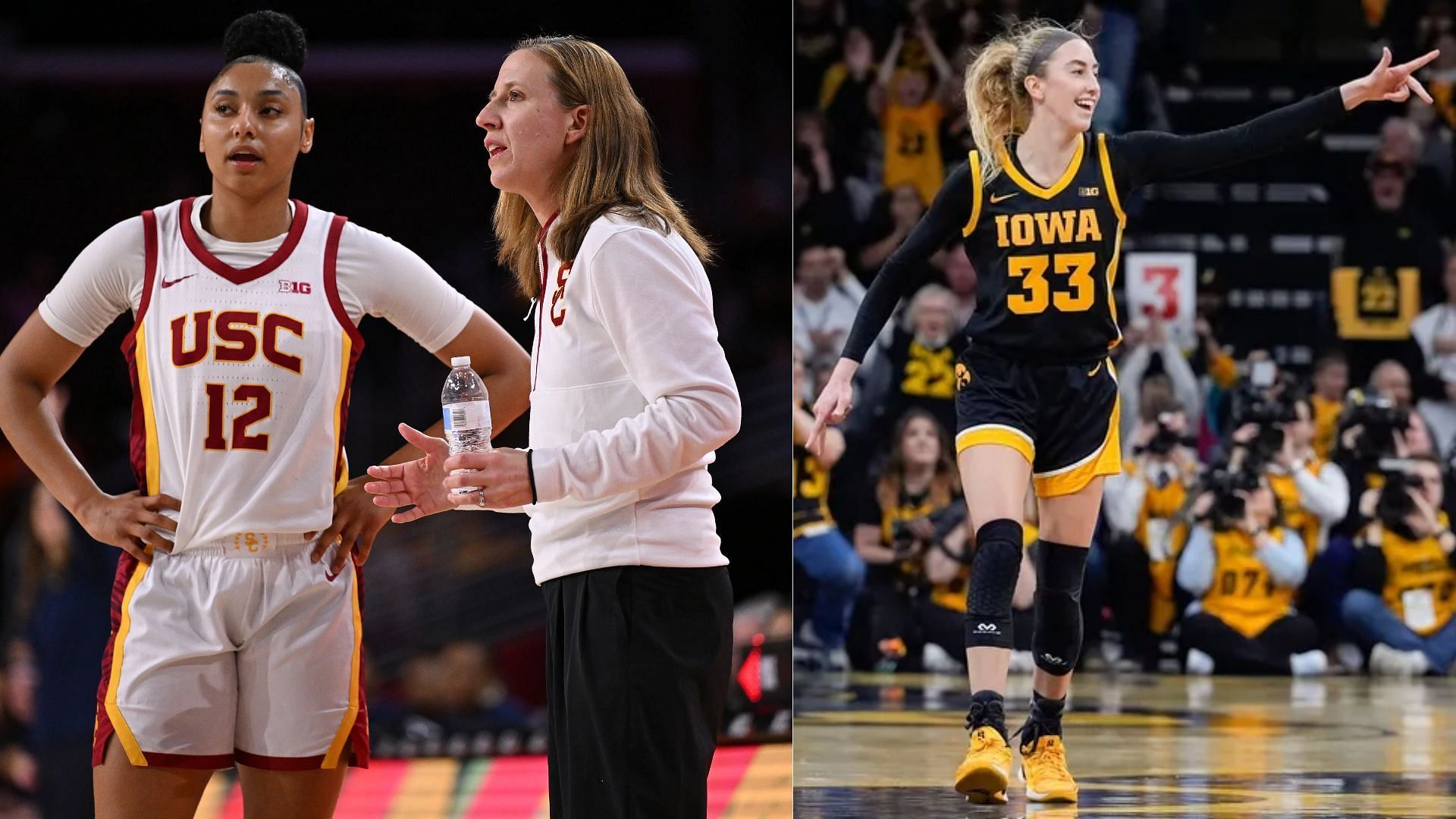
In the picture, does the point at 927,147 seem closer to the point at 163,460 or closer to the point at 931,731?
the point at 931,731

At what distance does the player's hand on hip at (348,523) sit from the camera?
115 inches

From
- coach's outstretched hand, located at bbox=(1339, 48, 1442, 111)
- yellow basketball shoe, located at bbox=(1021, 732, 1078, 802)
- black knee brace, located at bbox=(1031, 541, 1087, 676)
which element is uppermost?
coach's outstretched hand, located at bbox=(1339, 48, 1442, 111)

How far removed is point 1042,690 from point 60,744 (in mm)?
2751

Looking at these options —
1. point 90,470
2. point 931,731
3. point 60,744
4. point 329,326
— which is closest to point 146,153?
point 90,470

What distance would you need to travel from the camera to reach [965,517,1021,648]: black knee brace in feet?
14.6

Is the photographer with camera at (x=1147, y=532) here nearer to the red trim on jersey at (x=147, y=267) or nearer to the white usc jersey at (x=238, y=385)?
the white usc jersey at (x=238, y=385)

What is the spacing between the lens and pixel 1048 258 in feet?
15.4

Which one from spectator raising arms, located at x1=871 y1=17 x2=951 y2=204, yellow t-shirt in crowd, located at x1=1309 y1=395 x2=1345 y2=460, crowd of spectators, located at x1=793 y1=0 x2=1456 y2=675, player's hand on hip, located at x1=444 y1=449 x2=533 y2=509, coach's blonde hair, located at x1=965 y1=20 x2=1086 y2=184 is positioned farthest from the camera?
spectator raising arms, located at x1=871 y1=17 x2=951 y2=204

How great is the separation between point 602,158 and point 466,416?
42cm

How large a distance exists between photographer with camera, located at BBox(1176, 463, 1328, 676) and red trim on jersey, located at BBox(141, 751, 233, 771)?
6201mm

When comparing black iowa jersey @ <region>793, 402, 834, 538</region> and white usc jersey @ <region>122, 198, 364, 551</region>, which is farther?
black iowa jersey @ <region>793, 402, 834, 538</region>

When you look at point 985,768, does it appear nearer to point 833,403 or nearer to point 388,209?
point 833,403

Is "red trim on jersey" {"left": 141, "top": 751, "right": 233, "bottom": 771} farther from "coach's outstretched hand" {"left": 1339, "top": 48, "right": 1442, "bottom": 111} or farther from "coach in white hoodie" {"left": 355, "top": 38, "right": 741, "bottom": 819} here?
"coach's outstretched hand" {"left": 1339, "top": 48, "right": 1442, "bottom": 111}

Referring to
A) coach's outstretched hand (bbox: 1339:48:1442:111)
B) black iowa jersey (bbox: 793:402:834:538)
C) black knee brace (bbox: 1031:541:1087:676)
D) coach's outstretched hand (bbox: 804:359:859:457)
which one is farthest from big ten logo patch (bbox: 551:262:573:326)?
black iowa jersey (bbox: 793:402:834:538)
